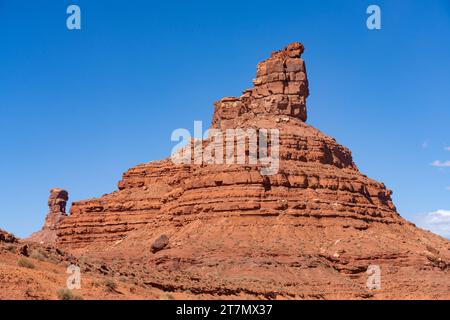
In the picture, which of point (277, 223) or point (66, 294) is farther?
point (277, 223)

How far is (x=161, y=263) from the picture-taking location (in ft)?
208

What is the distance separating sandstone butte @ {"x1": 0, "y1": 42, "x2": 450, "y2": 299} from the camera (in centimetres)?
6025

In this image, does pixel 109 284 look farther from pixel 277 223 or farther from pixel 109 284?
pixel 277 223

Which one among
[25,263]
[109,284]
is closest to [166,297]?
[109,284]

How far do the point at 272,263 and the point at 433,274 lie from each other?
49.4 feet

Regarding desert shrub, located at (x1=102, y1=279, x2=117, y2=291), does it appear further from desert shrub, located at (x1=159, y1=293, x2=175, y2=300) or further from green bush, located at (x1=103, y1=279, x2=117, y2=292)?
desert shrub, located at (x1=159, y1=293, x2=175, y2=300)

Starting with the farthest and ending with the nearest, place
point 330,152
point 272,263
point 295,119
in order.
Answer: point 295,119 < point 330,152 < point 272,263

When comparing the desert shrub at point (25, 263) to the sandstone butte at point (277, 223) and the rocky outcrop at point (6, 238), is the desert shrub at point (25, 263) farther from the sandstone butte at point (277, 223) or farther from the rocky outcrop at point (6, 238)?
the sandstone butte at point (277, 223)

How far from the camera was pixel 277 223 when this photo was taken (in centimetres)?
6819

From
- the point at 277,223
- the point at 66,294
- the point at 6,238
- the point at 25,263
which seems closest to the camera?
the point at 66,294

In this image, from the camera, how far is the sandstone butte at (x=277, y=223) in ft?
198

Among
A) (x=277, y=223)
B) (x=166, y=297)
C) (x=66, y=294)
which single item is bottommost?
(x=66, y=294)
